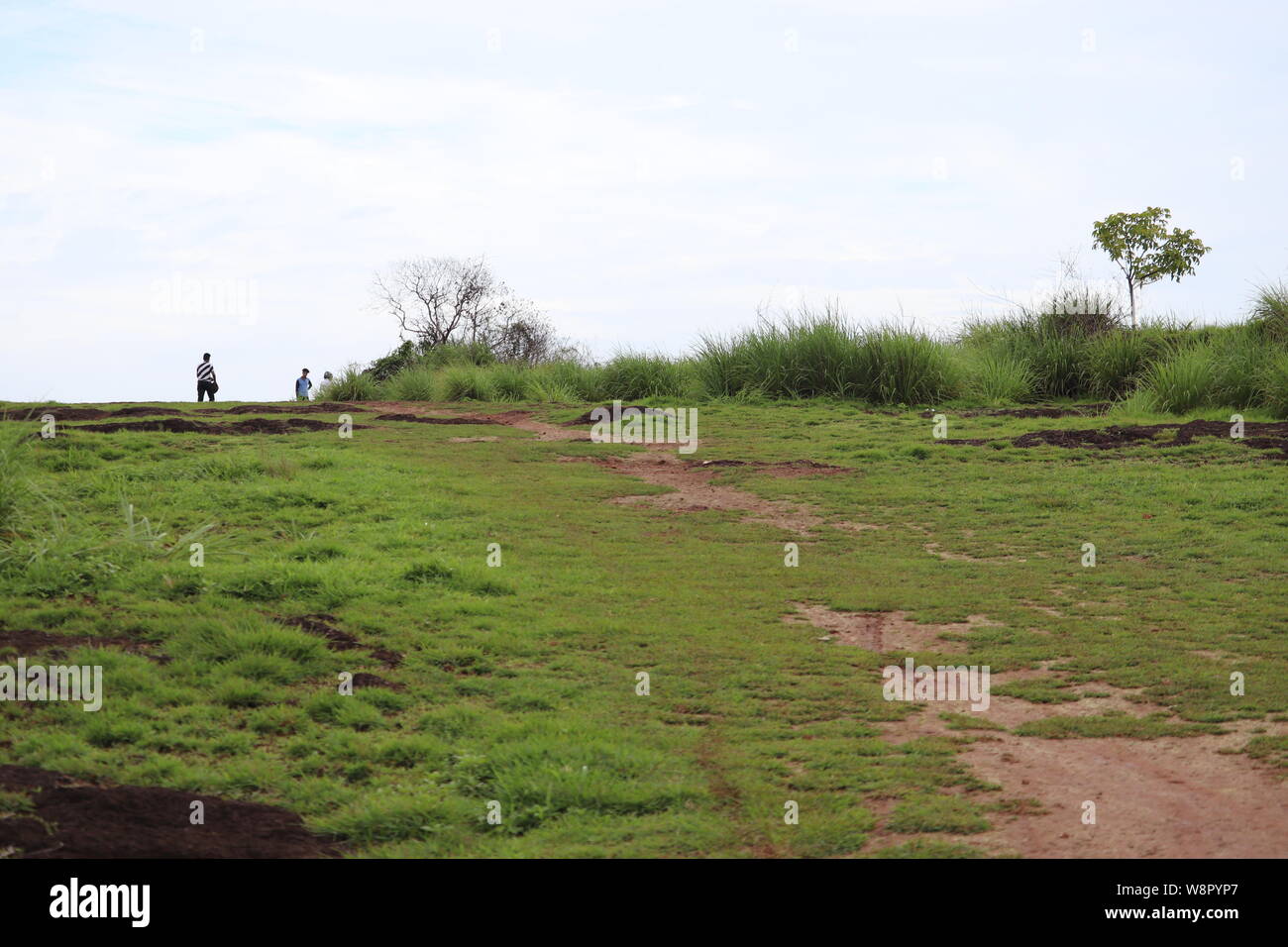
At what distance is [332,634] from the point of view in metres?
7.34

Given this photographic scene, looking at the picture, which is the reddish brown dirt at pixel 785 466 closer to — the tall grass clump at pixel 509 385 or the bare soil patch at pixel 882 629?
the bare soil patch at pixel 882 629

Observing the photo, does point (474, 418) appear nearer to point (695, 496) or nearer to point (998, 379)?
point (695, 496)

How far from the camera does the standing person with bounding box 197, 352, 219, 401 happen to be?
25109 millimetres

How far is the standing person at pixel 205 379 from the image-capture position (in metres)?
25.1

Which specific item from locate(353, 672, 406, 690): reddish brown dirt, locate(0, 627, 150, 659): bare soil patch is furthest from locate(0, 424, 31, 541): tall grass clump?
locate(353, 672, 406, 690): reddish brown dirt

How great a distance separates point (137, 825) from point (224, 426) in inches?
485

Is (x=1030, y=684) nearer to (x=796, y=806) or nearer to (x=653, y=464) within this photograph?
(x=796, y=806)

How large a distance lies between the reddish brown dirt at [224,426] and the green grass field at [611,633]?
1.18 metres

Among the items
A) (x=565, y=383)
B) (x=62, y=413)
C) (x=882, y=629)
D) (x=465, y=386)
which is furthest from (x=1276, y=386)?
(x=62, y=413)

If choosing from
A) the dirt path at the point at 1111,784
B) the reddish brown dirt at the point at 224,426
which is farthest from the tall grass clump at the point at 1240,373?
the reddish brown dirt at the point at 224,426
